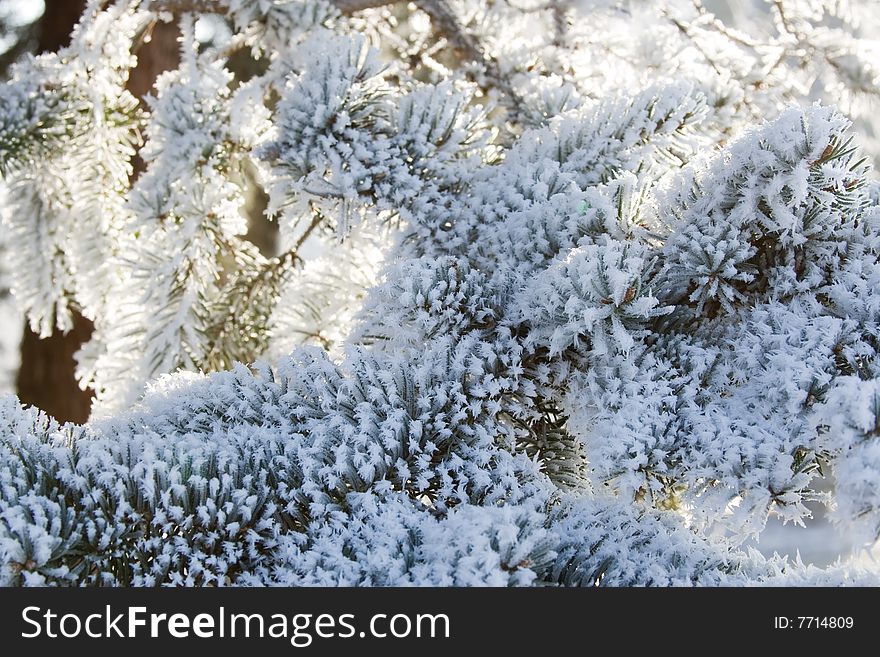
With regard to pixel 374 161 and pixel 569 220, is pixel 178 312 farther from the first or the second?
pixel 569 220

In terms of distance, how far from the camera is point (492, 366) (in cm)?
62

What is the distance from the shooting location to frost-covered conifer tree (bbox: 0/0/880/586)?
52 cm

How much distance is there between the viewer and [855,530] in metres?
0.47

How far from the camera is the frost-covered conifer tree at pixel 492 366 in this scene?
1.71 feet

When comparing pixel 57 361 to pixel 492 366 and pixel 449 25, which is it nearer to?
pixel 449 25

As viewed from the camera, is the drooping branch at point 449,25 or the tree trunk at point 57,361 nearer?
the drooping branch at point 449,25

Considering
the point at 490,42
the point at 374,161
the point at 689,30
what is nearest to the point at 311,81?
the point at 374,161

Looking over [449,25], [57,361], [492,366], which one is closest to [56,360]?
[57,361]

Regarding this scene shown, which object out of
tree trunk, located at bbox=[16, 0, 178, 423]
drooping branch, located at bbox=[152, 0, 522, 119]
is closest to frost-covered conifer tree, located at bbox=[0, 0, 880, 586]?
drooping branch, located at bbox=[152, 0, 522, 119]

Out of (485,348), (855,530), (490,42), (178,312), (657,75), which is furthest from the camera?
(490,42)

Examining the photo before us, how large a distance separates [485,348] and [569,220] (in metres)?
0.15

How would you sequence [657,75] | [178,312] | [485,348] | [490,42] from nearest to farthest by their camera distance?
[485,348]
[178,312]
[657,75]
[490,42]

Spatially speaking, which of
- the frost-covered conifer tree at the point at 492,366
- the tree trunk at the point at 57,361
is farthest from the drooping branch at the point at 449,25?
the tree trunk at the point at 57,361

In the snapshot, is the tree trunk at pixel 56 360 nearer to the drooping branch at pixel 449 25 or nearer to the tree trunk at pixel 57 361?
the tree trunk at pixel 57 361
